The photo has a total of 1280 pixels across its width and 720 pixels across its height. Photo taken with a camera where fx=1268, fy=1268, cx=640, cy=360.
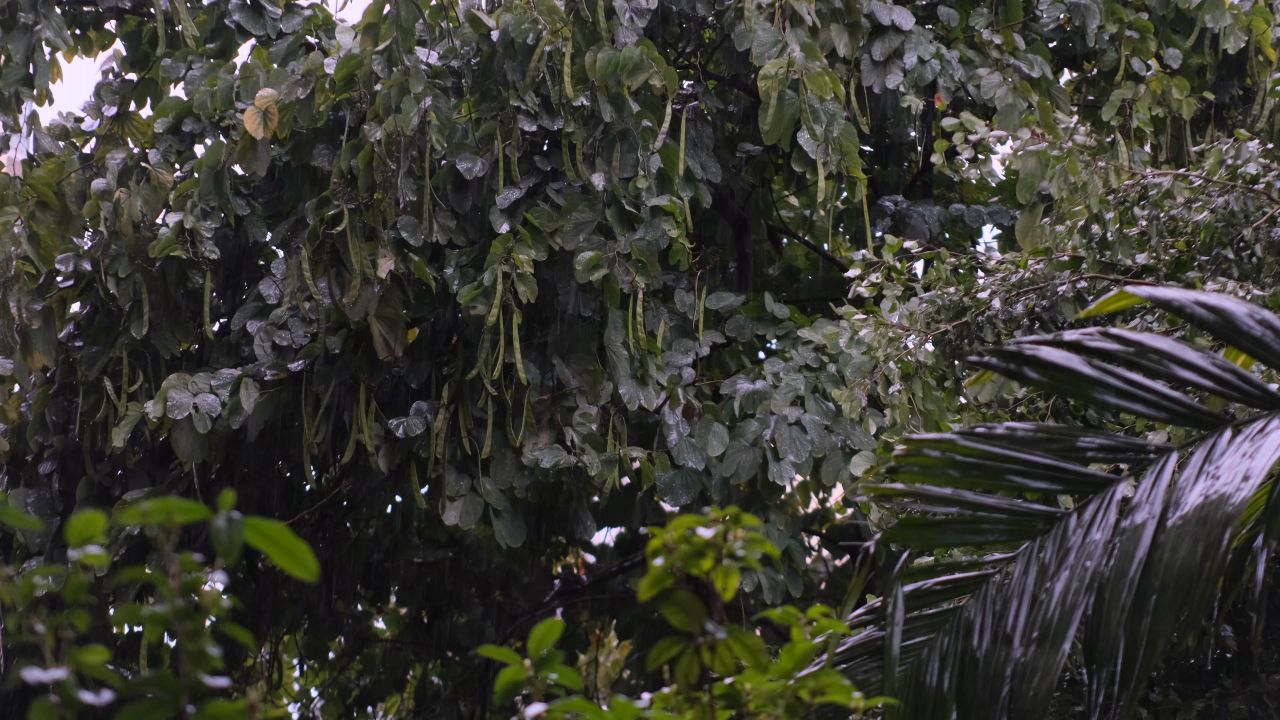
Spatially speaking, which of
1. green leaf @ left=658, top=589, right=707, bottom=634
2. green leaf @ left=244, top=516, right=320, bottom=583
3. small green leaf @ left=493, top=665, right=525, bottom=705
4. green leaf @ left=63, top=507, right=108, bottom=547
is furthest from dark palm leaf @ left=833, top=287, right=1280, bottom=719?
green leaf @ left=63, top=507, right=108, bottom=547

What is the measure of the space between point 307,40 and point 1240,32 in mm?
2497

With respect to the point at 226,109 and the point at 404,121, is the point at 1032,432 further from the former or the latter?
the point at 226,109

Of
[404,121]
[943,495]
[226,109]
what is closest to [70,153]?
[226,109]

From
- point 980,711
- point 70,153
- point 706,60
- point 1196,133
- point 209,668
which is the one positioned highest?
point 70,153

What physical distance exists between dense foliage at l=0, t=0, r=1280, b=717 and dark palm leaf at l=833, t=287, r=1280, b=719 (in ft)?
1.81

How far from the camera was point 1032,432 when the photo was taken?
1758 millimetres

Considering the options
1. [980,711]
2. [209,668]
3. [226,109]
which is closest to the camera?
[209,668]

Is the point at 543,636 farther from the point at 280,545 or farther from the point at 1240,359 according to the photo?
the point at 1240,359

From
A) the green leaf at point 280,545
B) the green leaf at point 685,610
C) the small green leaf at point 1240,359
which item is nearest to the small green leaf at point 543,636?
the green leaf at point 685,610

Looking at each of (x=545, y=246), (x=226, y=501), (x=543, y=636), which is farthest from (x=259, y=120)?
(x=226, y=501)

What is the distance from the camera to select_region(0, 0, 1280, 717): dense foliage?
2709 mm

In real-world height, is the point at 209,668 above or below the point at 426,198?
below

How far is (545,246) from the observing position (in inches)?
114

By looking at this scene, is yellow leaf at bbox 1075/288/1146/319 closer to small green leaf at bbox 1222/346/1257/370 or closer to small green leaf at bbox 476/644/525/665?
small green leaf at bbox 1222/346/1257/370
